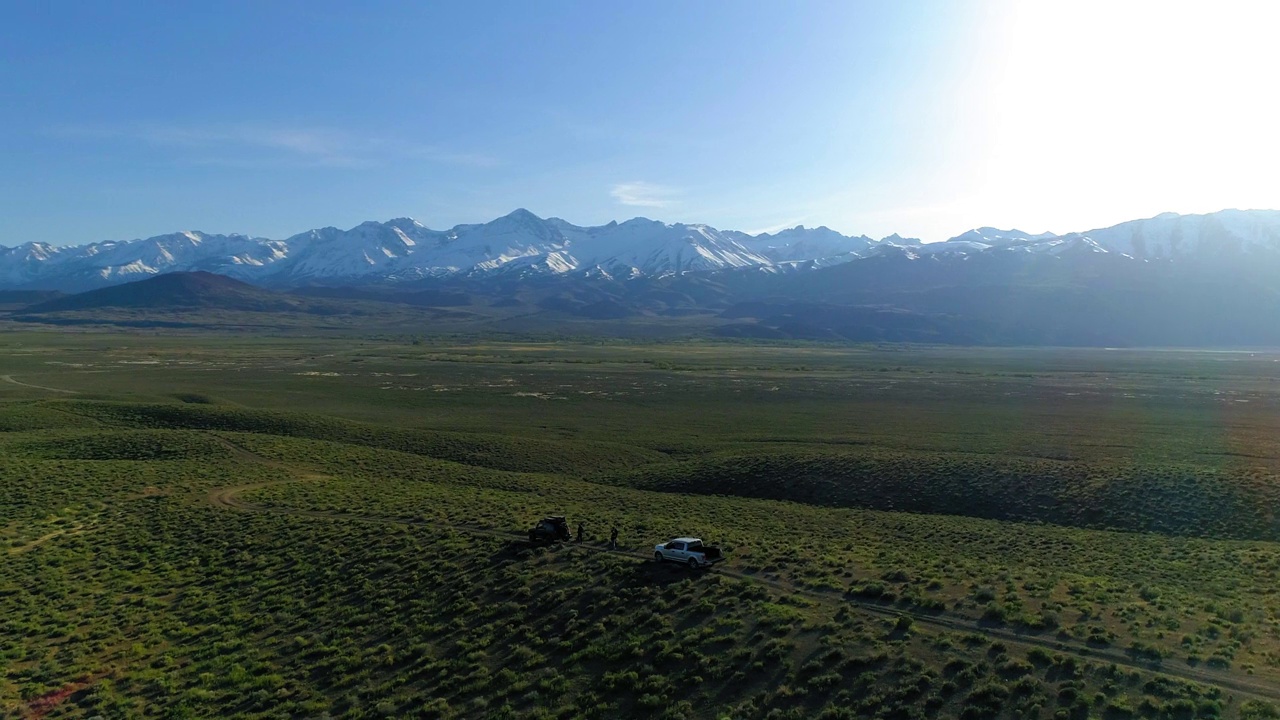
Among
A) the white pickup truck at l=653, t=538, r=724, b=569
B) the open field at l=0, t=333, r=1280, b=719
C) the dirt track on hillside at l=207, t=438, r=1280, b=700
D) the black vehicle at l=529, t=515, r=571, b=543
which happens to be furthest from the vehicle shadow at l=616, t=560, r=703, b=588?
the black vehicle at l=529, t=515, r=571, b=543

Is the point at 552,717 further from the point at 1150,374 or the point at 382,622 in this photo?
the point at 1150,374

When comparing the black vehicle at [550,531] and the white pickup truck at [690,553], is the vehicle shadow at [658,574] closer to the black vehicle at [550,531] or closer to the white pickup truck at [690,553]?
the white pickup truck at [690,553]

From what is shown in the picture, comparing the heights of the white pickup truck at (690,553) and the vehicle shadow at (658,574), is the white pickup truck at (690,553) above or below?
above

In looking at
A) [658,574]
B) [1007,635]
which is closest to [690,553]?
[658,574]

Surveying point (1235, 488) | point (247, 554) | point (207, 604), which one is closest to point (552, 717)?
point (207, 604)

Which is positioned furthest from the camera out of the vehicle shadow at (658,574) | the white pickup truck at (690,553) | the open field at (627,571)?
the white pickup truck at (690,553)

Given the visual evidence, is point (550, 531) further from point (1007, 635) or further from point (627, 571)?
point (1007, 635)

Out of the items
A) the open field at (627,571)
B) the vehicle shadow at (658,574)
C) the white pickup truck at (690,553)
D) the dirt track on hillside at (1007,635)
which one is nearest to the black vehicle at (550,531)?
the dirt track on hillside at (1007,635)
